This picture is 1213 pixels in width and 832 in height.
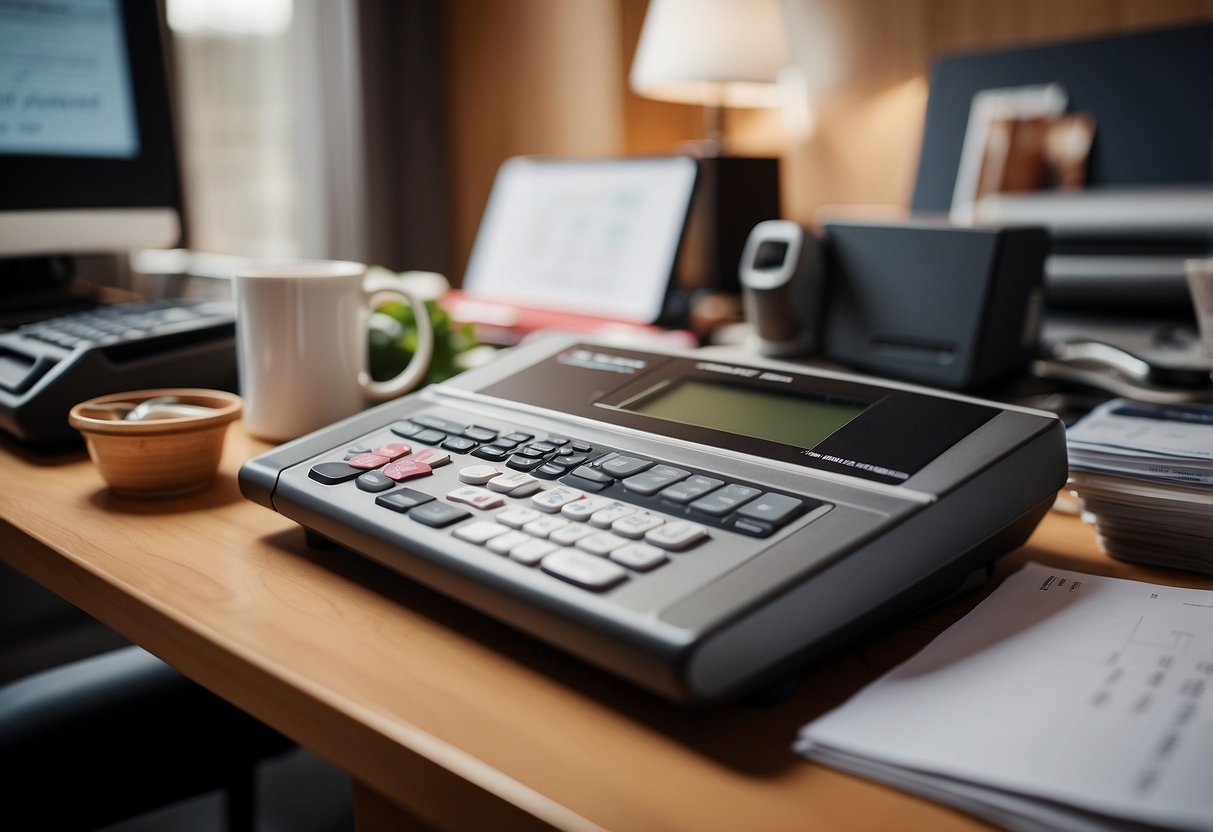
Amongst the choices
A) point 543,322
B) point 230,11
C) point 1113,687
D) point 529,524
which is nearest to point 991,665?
point 1113,687

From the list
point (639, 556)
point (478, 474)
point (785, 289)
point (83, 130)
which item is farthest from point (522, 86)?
point (639, 556)

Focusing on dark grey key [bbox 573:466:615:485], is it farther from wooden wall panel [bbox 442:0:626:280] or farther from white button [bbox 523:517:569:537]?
wooden wall panel [bbox 442:0:626:280]

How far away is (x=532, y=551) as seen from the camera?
363mm

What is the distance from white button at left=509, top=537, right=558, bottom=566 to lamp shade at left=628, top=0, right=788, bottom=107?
180 cm

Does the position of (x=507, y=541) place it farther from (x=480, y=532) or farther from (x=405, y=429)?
(x=405, y=429)

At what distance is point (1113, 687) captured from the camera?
311 mm

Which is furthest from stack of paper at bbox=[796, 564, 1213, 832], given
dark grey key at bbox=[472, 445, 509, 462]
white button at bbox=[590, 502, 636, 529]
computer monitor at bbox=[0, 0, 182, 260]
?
computer monitor at bbox=[0, 0, 182, 260]

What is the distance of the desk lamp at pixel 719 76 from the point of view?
169cm

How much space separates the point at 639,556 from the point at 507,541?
59mm

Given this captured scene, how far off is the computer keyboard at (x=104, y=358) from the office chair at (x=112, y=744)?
184 mm

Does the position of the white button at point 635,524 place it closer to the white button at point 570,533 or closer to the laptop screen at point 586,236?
the white button at point 570,533

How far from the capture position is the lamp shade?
6.45 feet

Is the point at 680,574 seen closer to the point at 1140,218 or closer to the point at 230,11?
the point at 1140,218

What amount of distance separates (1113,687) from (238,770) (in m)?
0.64
